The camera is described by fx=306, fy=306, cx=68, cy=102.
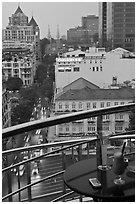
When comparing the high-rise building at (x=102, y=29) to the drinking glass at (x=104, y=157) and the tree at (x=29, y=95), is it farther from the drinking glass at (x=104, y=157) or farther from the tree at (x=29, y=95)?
the drinking glass at (x=104, y=157)

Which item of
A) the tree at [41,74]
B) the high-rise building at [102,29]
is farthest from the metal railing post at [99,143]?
the high-rise building at [102,29]

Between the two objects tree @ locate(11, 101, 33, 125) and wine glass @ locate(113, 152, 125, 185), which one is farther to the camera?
tree @ locate(11, 101, 33, 125)

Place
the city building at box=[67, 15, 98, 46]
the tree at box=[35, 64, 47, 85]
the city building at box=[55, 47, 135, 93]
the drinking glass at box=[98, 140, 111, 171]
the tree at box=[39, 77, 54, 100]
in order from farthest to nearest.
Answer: the tree at box=[35, 64, 47, 85], the city building at box=[67, 15, 98, 46], the city building at box=[55, 47, 135, 93], the tree at box=[39, 77, 54, 100], the drinking glass at box=[98, 140, 111, 171]

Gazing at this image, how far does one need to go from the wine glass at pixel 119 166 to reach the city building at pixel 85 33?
318 inches

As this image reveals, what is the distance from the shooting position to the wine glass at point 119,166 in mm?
796

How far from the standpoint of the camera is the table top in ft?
2.45

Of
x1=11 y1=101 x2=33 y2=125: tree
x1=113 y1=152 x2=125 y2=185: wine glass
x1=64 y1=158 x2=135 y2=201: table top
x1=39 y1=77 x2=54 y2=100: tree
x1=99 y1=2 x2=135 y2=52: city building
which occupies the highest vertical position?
x1=99 y1=2 x2=135 y2=52: city building

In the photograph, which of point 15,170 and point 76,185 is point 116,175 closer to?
point 76,185

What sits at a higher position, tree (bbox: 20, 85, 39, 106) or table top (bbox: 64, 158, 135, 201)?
tree (bbox: 20, 85, 39, 106)

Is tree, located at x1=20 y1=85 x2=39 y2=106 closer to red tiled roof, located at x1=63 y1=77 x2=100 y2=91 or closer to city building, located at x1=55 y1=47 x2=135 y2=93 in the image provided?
city building, located at x1=55 y1=47 x2=135 y2=93

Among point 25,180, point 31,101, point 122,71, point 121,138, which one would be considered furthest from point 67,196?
point 122,71

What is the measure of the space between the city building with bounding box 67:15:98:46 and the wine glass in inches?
318

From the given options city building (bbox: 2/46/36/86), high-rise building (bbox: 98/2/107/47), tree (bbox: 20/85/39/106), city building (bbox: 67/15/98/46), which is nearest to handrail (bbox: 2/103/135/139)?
tree (bbox: 20/85/39/106)

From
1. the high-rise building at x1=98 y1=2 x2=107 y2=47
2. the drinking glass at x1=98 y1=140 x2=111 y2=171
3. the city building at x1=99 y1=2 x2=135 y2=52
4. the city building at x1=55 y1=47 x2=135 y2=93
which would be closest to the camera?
the drinking glass at x1=98 y1=140 x2=111 y2=171
